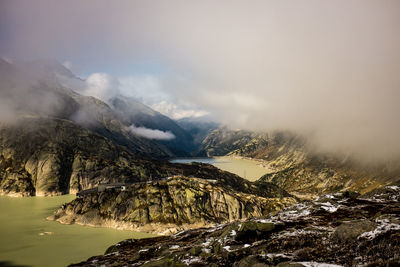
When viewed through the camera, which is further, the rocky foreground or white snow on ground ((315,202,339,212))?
white snow on ground ((315,202,339,212))

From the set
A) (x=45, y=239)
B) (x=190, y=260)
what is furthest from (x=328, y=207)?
(x=45, y=239)

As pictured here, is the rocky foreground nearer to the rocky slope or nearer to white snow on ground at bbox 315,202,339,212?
white snow on ground at bbox 315,202,339,212

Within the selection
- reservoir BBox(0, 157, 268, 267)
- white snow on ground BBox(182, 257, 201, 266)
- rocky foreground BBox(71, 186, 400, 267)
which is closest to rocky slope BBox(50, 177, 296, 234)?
reservoir BBox(0, 157, 268, 267)

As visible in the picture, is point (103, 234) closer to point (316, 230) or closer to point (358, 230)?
point (316, 230)

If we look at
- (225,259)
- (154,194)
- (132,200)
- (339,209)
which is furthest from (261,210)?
(225,259)

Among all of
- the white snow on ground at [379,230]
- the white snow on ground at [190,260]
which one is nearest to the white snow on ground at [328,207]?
the white snow on ground at [379,230]

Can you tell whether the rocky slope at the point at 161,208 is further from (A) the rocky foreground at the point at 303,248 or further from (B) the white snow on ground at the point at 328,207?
(A) the rocky foreground at the point at 303,248
